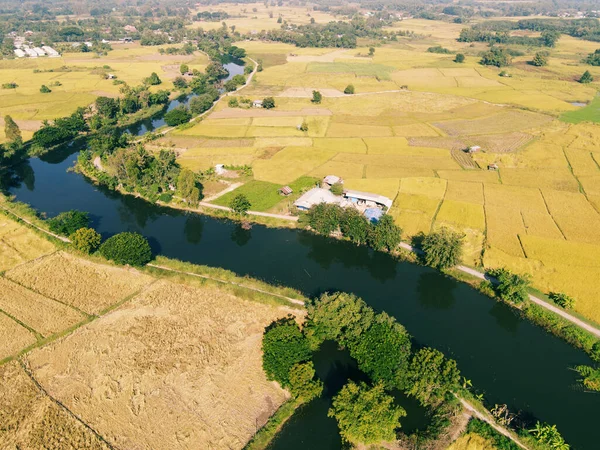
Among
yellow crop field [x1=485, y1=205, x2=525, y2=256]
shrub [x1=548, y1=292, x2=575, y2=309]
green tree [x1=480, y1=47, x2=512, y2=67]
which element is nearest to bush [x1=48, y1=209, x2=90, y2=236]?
yellow crop field [x1=485, y1=205, x2=525, y2=256]

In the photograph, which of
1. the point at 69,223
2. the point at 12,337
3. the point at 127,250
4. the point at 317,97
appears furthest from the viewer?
the point at 317,97

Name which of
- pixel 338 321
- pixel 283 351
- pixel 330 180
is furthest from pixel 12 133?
pixel 338 321

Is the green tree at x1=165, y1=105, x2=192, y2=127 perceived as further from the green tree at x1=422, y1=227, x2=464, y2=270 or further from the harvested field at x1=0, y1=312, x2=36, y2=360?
the green tree at x1=422, y1=227, x2=464, y2=270

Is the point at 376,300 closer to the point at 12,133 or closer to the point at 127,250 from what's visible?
the point at 127,250

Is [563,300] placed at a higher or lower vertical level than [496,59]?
lower

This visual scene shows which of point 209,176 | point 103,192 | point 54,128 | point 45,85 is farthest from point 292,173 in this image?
point 45,85

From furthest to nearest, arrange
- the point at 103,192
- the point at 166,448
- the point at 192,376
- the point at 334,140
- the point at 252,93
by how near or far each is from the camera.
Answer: the point at 252,93
the point at 334,140
the point at 103,192
the point at 192,376
the point at 166,448

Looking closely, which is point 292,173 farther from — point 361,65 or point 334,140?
point 361,65
